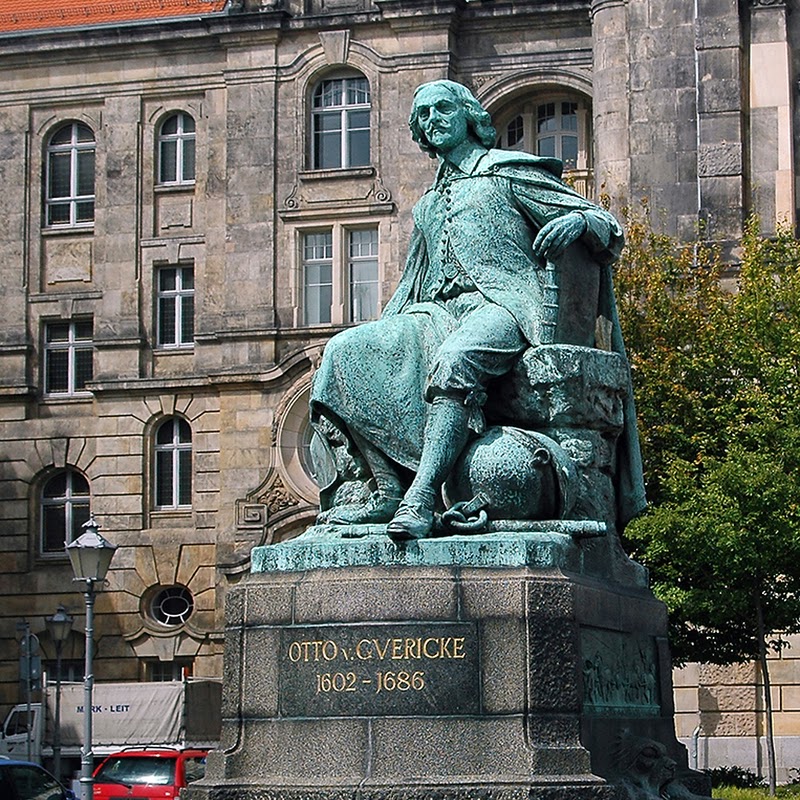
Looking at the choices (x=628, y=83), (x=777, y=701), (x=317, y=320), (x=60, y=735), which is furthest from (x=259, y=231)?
(x=777, y=701)

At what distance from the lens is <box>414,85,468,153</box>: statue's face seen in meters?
11.4

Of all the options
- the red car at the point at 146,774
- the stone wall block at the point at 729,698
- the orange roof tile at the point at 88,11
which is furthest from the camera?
the orange roof tile at the point at 88,11

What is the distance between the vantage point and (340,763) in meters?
9.99

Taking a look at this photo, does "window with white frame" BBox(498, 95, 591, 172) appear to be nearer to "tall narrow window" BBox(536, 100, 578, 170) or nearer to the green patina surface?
"tall narrow window" BBox(536, 100, 578, 170)

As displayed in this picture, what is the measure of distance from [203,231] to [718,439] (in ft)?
51.8

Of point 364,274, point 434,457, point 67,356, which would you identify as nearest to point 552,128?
point 364,274

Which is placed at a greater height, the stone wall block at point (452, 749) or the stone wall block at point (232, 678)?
the stone wall block at point (232, 678)

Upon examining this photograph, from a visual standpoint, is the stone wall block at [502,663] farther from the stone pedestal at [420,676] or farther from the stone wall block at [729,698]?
the stone wall block at [729,698]

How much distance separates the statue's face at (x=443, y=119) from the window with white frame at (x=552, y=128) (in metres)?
29.5

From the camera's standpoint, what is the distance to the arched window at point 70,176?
43594 millimetres

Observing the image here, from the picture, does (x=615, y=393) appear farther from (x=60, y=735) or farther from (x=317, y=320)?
(x=317, y=320)

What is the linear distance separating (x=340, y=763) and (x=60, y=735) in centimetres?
2730

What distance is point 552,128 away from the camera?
41188 mm

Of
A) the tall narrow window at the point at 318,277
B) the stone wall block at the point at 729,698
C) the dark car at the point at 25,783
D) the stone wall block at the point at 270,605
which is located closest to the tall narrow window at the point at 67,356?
the tall narrow window at the point at 318,277
